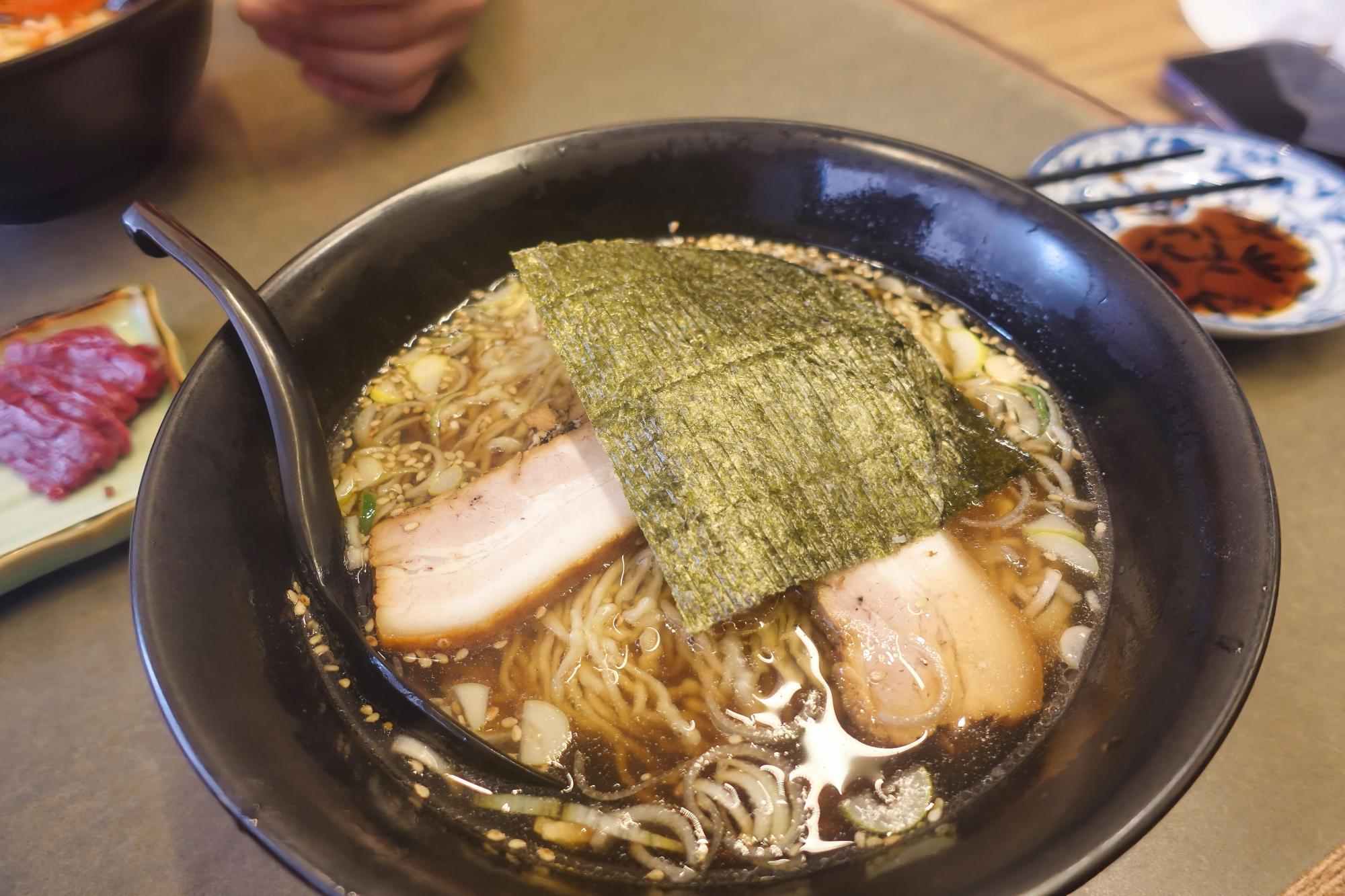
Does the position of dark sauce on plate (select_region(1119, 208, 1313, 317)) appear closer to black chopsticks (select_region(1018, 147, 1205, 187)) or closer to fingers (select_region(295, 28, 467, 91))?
black chopsticks (select_region(1018, 147, 1205, 187))

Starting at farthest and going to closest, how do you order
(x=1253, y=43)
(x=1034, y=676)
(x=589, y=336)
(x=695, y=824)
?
(x=1253, y=43)
(x=589, y=336)
(x=1034, y=676)
(x=695, y=824)

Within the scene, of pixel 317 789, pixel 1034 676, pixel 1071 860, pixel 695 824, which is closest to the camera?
pixel 1071 860

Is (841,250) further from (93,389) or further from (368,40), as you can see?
(93,389)

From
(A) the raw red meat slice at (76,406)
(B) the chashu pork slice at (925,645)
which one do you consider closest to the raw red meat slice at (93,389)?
(A) the raw red meat slice at (76,406)

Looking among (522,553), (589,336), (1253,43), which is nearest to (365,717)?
(522,553)

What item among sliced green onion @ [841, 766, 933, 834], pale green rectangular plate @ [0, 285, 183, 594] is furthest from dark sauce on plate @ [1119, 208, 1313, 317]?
pale green rectangular plate @ [0, 285, 183, 594]

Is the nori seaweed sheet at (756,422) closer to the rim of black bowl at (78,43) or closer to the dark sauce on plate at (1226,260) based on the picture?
the dark sauce on plate at (1226,260)

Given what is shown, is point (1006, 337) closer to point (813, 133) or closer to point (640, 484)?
point (813, 133)
